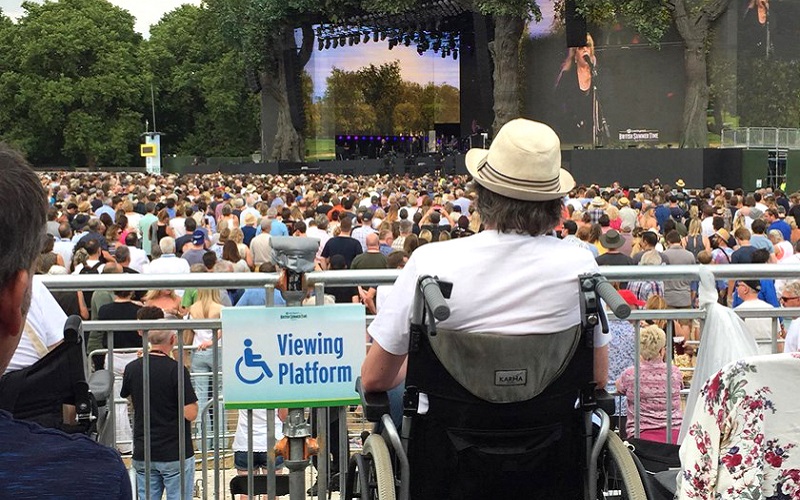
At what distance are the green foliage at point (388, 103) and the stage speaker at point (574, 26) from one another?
1629 centimetres

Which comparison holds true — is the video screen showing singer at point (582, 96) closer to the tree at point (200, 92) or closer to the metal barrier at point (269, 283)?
the tree at point (200, 92)

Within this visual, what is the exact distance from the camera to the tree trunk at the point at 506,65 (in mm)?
42312

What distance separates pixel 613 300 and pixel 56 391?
1.99 metres

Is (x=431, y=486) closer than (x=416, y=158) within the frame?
Yes

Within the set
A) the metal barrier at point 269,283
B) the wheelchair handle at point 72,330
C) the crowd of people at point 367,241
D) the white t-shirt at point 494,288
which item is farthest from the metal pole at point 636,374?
the wheelchair handle at point 72,330

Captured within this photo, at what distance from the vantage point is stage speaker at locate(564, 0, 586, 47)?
134ft

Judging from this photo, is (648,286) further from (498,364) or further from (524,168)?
(498,364)

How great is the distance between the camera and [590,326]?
10.9ft

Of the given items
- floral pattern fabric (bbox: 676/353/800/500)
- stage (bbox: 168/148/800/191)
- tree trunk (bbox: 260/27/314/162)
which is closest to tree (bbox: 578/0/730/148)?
stage (bbox: 168/148/800/191)

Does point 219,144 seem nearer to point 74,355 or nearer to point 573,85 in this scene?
point 573,85

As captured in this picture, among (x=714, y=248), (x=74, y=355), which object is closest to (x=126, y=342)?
(x=74, y=355)

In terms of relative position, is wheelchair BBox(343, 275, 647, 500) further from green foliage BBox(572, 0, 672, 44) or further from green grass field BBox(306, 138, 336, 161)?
green grass field BBox(306, 138, 336, 161)

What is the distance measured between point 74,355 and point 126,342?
2223 mm

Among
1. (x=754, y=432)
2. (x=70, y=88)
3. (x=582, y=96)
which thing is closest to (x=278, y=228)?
A: (x=754, y=432)
